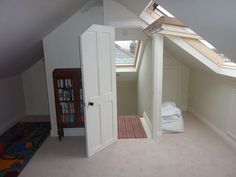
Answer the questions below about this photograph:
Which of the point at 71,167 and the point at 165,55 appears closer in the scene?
the point at 71,167

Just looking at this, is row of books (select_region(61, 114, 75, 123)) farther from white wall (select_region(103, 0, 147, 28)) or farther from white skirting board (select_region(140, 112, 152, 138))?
white wall (select_region(103, 0, 147, 28))

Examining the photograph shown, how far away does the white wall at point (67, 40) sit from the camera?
3125 mm

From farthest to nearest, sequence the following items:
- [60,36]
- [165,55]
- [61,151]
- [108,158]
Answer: [165,55] < [60,36] < [61,151] < [108,158]

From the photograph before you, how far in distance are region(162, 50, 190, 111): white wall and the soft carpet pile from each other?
115 inches

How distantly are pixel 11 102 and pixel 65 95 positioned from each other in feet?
5.66

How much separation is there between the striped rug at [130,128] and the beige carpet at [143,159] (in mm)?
198

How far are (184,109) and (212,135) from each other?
56.9 inches

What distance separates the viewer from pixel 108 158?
2730mm

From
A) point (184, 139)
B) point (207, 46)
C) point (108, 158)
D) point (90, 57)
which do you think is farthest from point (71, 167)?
point (207, 46)

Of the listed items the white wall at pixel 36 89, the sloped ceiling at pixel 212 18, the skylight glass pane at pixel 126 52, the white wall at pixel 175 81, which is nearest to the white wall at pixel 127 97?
the skylight glass pane at pixel 126 52

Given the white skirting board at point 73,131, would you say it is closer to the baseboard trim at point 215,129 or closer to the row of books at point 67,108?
the row of books at point 67,108

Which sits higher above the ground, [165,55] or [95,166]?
[165,55]

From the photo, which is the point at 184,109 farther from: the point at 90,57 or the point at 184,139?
the point at 90,57

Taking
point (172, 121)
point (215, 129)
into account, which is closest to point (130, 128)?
point (172, 121)
